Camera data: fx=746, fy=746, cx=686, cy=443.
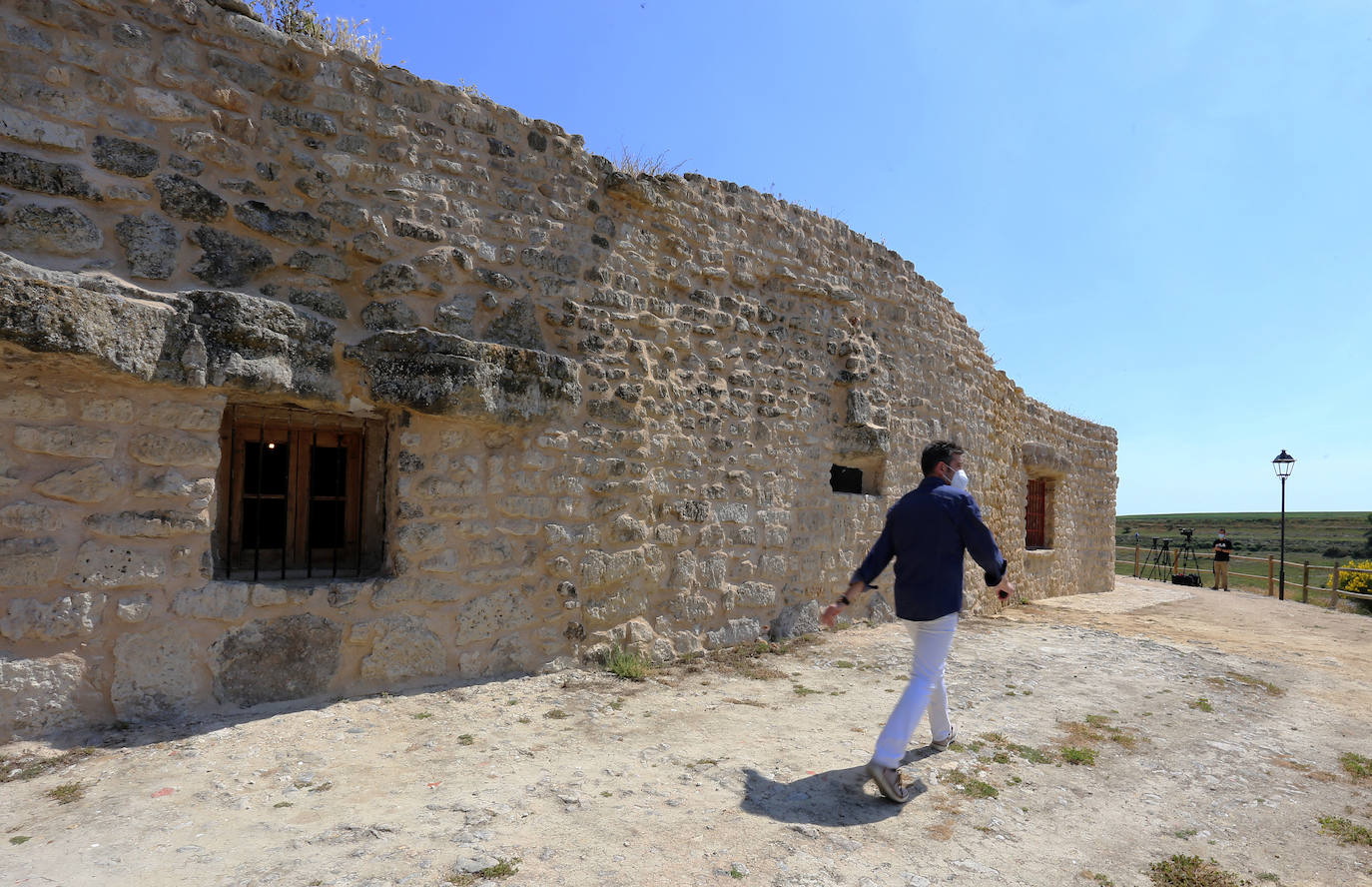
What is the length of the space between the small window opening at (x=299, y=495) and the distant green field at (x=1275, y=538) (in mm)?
24630

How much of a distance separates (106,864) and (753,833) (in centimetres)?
197

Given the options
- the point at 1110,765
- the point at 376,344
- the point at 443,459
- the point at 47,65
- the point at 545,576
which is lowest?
the point at 1110,765

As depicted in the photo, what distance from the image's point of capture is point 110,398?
3152mm

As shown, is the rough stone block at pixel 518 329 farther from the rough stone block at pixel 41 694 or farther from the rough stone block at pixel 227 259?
the rough stone block at pixel 41 694

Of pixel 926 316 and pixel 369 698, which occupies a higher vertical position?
pixel 926 316

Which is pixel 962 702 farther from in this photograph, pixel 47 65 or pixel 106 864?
pixel 47 65

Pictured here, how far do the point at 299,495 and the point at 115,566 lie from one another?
971 mm

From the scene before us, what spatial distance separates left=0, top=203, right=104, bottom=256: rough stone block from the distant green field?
26025 mm

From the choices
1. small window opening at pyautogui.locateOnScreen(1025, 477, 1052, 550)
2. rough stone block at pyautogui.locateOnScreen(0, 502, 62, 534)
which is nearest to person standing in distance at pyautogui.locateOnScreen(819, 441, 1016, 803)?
rough stone block at pyautogui.locateOnScreen(0, 502, 62, 534)

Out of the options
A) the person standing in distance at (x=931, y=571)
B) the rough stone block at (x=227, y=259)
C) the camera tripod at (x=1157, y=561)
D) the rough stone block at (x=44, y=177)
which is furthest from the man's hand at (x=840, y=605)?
the camera tripod at (x=1157, y=561)

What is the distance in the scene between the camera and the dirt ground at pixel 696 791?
232 cm

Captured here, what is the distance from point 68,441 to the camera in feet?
10.0

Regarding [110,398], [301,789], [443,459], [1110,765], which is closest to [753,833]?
[301,789]

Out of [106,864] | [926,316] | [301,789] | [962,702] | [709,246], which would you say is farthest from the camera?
[926,316]
